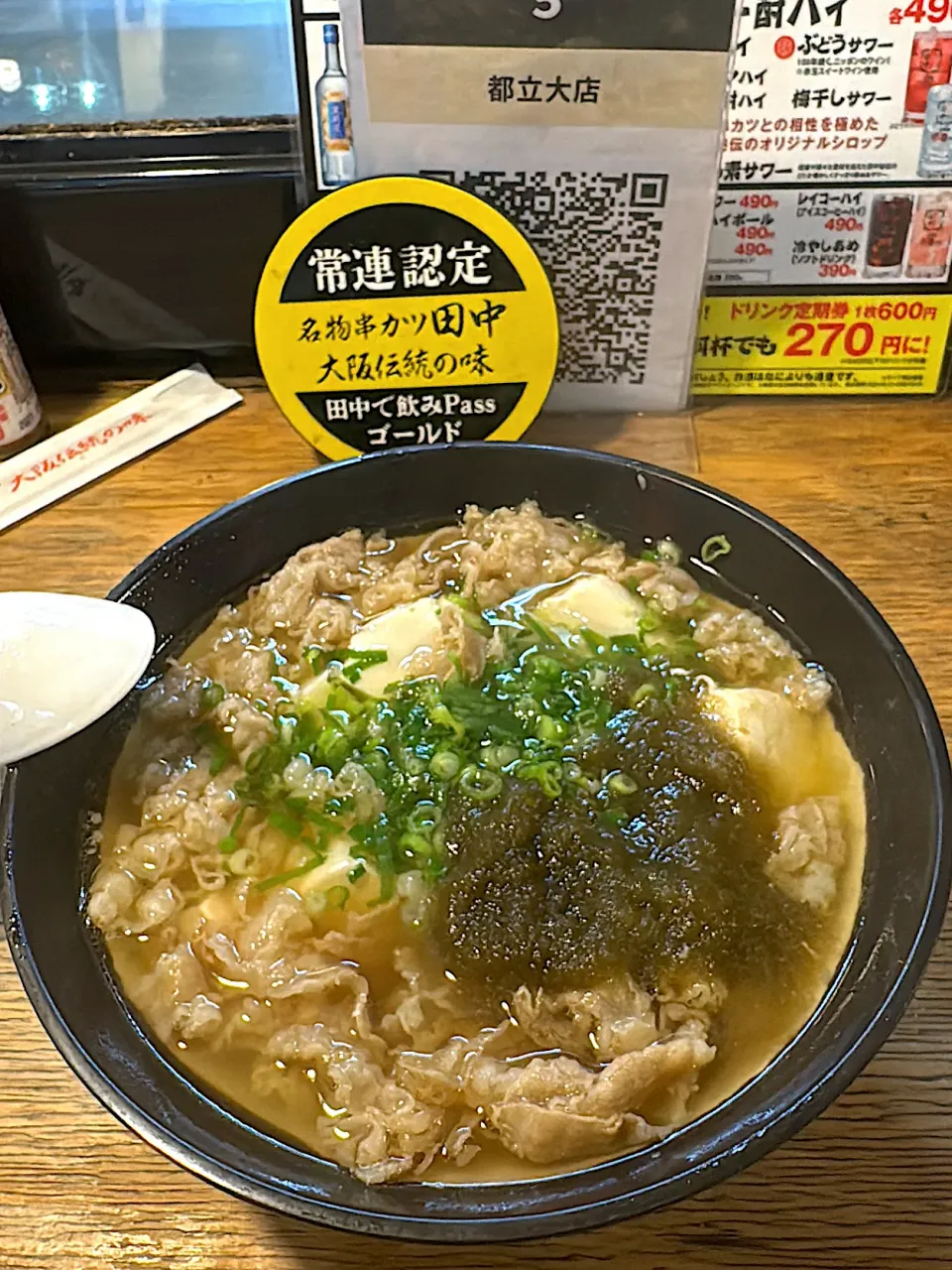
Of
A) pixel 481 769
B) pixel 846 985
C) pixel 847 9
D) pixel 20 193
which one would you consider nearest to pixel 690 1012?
pixel 846 985

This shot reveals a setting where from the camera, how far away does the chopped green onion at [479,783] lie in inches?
58.4

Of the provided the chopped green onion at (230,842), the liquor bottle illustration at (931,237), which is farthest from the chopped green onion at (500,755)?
the liquor bottle illustration at (931,237)

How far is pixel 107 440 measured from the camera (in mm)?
2273

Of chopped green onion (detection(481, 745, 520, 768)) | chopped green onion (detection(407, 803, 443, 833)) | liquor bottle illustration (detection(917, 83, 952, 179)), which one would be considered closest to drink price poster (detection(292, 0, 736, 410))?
liquor bottle illustration (detection(917, 83, 952, 179))

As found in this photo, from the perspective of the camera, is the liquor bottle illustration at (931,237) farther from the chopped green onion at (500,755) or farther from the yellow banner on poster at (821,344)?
the chopped green onion at (500,755)

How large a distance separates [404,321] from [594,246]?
1.29 ft

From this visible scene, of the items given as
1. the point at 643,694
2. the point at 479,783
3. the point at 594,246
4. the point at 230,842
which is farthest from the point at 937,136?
the point at 230,842

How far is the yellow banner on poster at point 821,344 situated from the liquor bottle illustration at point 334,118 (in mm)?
761

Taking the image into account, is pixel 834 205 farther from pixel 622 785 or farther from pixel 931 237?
pixel 622 785

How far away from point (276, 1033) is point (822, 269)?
1.71 meters

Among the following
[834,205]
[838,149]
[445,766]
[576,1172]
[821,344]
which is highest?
[838,149]

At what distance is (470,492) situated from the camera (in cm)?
190

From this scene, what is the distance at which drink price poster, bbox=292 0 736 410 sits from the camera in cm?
171

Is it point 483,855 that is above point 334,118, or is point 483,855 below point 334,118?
below
